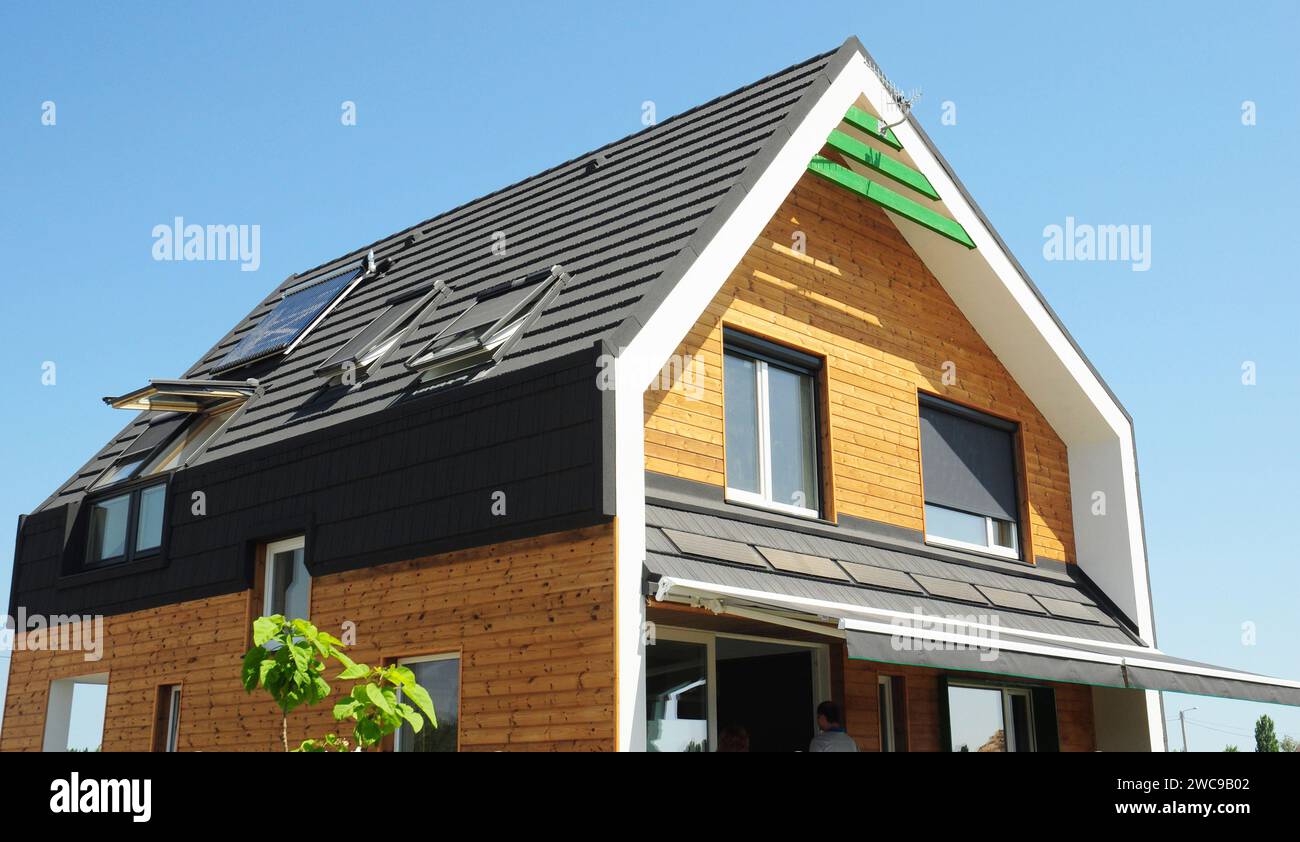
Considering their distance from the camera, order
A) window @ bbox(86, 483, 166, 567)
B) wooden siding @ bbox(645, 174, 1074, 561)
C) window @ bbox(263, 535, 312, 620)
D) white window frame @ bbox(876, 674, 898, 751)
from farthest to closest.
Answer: window @ bbox(86, 483, 166, 567) → white window frame @ bbox(876, 674, 898, 751) → window @ bbox(263, 535, 312, 620) → wooden siding @ bbox(645, 174, 1074, 561)

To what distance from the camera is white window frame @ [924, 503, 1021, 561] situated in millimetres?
14211

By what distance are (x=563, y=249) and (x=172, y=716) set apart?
6338mm

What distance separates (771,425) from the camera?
41.0 ft

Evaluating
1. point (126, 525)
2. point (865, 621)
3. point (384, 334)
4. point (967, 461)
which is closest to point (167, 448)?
point (126, 525)

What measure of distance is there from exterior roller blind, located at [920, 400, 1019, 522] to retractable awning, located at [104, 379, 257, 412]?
792 centimetres

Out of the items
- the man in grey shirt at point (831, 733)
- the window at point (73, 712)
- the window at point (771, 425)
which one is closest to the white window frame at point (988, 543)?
the window at point (771, 425)

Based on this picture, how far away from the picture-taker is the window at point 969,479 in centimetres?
1440

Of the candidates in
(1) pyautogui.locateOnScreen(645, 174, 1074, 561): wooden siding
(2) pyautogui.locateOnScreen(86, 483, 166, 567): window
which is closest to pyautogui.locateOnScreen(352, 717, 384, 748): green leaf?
(1) pyautogui.locateOnScreen(645, 174, 1074, 561): wooden siding

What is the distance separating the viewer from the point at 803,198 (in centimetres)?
1375

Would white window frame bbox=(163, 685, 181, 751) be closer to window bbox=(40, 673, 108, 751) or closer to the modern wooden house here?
the modern wooden house

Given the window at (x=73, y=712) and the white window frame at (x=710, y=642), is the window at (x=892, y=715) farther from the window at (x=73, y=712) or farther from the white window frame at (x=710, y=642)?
the window at (x=73, y=712)

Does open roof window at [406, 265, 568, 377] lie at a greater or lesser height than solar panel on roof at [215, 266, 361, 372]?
lesser

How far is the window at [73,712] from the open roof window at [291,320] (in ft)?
13.5

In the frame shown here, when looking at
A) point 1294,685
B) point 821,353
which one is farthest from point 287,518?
point 1294,685
